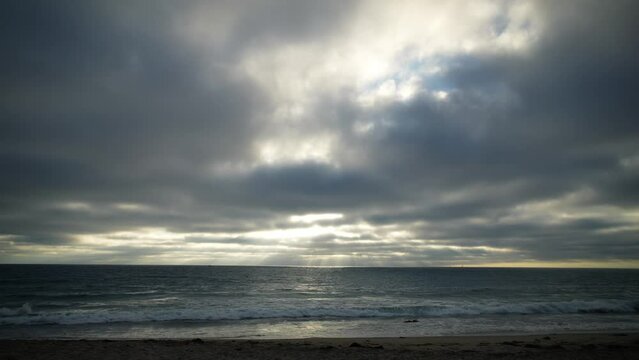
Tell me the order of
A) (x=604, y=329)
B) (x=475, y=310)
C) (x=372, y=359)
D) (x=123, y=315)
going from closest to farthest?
1. (x=372, y=359)
2. (x=604, y=329)
3. (x=123, y=315)
4. (x=475, y=310)

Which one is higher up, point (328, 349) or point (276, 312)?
point (328, 349)

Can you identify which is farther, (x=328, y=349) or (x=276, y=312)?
(x=276, y=312)

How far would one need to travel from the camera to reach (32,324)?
24328mm

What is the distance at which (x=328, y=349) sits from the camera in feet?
50.4

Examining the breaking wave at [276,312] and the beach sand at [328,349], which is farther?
the breaking wave at [276,312]

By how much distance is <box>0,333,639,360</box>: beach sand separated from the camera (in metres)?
13.8

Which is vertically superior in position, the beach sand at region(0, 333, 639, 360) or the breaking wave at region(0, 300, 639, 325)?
the beach sand at region(0, 333, 639, 360)

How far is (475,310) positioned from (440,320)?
6281mm

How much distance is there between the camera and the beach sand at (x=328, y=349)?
45.4ft

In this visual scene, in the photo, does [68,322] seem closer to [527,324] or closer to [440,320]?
[440,320]

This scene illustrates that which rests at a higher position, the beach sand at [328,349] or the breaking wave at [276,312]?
the beach sand at [328,349]

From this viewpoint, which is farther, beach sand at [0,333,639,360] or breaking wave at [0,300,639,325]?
breaking wave at [0,300,639,325]

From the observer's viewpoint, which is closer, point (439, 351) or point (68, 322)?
point (439, 351)

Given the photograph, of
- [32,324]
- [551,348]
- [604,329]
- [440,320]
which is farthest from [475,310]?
[32,324]
